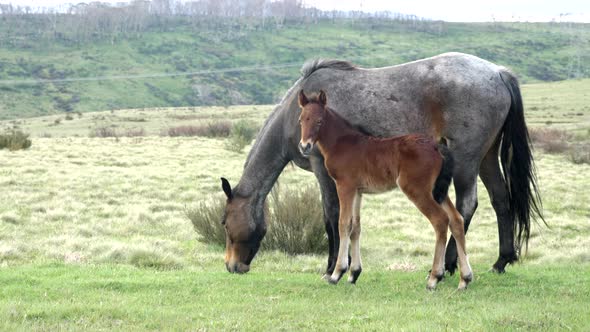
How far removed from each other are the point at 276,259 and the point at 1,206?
28.5ft

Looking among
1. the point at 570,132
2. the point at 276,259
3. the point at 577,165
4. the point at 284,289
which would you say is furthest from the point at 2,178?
the point at 570,132

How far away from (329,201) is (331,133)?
1.11m

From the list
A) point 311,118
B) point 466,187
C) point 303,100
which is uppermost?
point 303,100

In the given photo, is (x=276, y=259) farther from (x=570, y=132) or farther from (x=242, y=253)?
(x=570, y=132)

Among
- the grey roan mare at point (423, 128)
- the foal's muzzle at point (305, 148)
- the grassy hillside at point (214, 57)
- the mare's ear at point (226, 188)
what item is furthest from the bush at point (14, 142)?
the grassy hillside at point (214, 57)

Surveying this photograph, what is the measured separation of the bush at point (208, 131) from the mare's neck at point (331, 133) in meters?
37.3

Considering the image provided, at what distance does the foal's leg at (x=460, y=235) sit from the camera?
7707mm

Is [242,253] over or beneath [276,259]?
over

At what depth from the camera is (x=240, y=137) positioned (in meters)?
34.2

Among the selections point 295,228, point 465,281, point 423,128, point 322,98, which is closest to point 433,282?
point 465,281

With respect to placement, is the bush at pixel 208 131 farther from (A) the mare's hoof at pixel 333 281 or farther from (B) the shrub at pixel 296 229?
(A) the mare's hoof at pixel 333 281

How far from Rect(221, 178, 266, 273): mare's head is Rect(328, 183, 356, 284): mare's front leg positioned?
1.57 metres

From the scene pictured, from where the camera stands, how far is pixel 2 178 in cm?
2200

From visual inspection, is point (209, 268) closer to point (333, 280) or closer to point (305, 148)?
point (333, 280)
